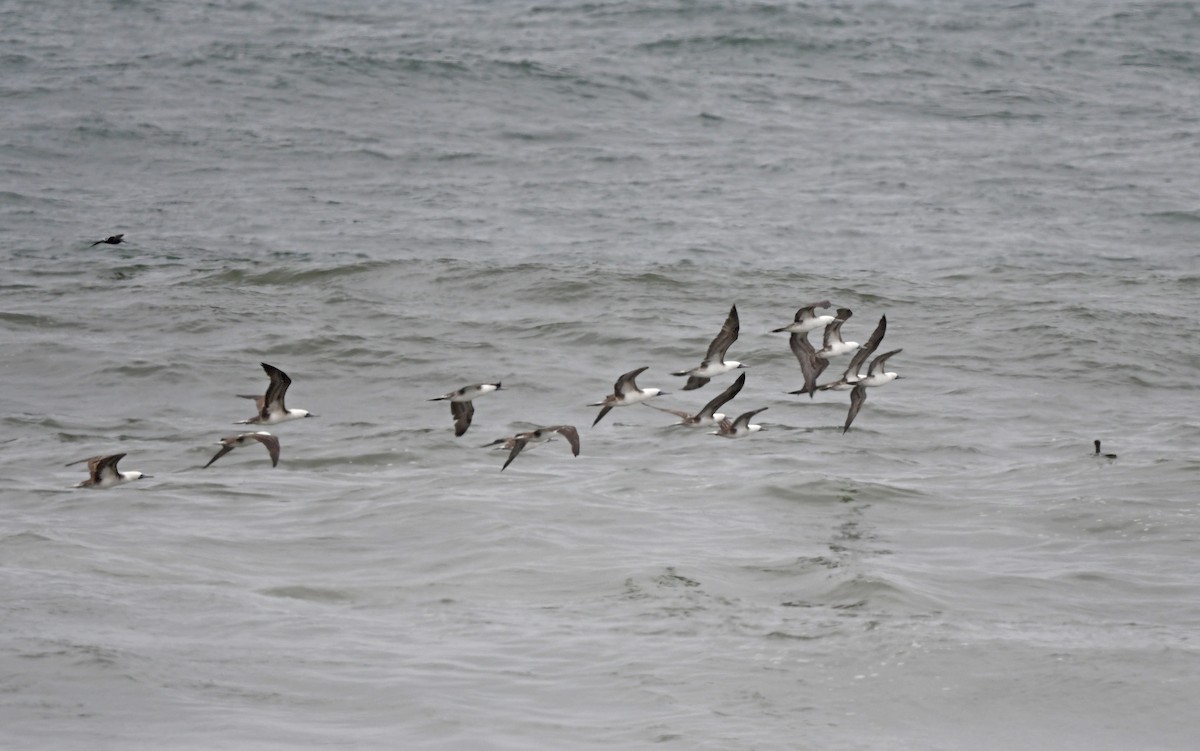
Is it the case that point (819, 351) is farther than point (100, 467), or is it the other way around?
point (819, 351)

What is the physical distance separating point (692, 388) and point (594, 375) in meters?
5.93

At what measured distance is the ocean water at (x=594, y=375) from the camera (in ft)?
45.5

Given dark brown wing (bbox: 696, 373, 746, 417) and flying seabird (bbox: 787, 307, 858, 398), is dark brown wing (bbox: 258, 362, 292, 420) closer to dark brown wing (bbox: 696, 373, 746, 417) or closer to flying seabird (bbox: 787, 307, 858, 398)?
dark brown wing (bbox: 696, 373, 746, 417)

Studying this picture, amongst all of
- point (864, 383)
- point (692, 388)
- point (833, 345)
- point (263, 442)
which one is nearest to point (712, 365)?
point (692, 388)

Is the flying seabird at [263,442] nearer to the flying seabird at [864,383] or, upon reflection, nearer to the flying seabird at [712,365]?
the flying seabird at [712,365]

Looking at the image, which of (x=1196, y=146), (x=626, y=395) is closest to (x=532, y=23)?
(x=1196, y=146)

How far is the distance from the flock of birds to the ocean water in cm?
85

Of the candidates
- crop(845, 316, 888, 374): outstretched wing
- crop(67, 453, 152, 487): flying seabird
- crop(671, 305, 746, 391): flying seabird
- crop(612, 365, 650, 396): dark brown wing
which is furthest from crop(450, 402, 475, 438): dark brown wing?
crop(845, 316, 888, 374): outstretched wing

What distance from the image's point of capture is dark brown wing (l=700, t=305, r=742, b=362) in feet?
54.6

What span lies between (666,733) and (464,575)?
4.21 metres

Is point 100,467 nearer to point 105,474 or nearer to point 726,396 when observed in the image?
point 105,474

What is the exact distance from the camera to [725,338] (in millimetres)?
17422

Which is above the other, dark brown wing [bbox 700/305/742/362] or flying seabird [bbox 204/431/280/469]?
dark brown wing [bbox 700/305/742/362]

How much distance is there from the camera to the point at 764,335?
25.9m
